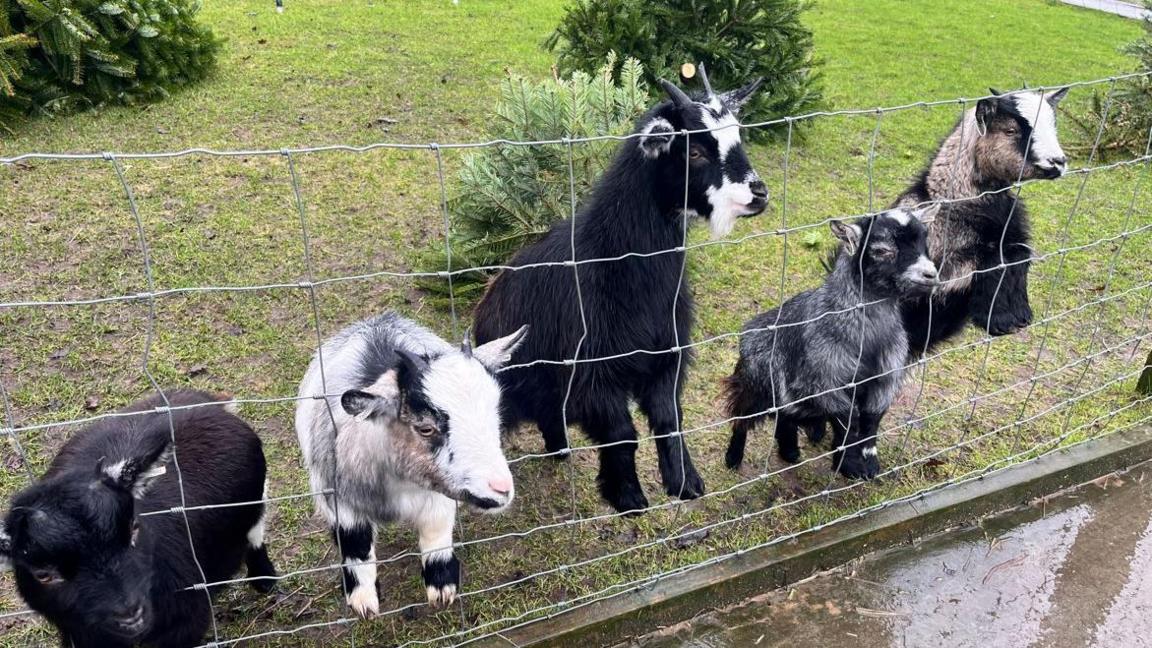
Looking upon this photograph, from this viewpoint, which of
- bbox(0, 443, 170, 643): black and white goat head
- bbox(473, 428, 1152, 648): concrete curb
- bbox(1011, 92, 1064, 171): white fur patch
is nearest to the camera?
bbox(0, 443, 170, 643): black and white goat head

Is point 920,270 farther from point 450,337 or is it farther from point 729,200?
point 450,337

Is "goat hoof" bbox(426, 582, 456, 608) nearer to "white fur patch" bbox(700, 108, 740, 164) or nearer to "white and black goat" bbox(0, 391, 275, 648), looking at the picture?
"white and black goat" bbox(0, 391, 275, 648)

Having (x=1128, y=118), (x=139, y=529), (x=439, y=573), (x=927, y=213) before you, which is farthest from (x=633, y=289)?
(x=1128, y=118)

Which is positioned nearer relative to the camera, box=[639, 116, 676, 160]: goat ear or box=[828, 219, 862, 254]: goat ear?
box=[639, 116, 676, 160]: goat ear

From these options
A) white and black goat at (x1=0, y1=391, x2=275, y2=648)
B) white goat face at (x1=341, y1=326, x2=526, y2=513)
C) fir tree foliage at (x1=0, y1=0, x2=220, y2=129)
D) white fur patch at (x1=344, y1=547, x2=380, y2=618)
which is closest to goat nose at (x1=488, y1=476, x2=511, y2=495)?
white goat face at (x1=341, y1=326, x2=526, y2=513)

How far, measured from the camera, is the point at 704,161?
3312 mm

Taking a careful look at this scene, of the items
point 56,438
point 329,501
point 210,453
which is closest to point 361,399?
point 329,501

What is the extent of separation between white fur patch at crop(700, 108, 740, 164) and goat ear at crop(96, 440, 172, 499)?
218 cm

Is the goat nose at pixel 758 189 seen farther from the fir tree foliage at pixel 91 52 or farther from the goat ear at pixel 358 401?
the fir tree foliage at pixel 91 52

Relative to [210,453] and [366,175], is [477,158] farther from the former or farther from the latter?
[210,453]

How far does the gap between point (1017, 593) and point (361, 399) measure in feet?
9.15

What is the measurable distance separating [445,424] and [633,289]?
3.52 feet

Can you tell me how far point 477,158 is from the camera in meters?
5.09

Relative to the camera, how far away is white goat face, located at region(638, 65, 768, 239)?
10.8ft
